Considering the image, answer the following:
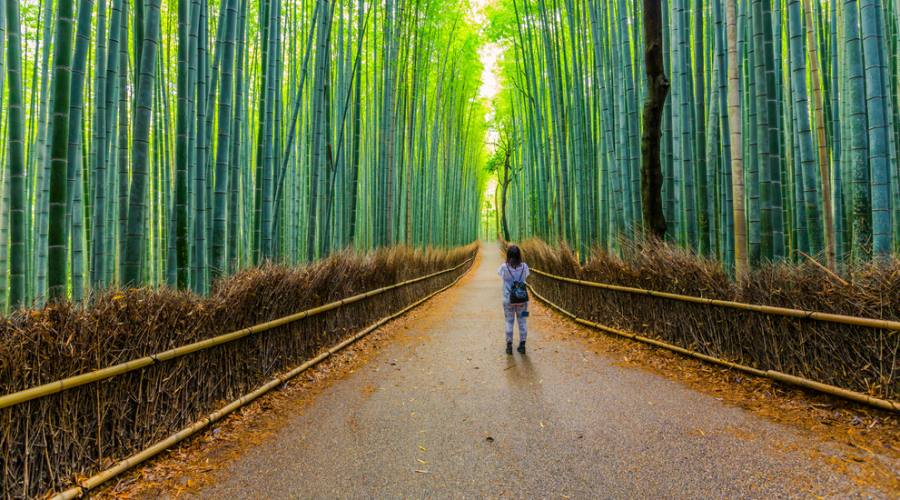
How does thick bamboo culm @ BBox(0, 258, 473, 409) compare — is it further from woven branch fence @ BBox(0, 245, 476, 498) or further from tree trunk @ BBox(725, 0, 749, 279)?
tree trunk @ BBox(725, 0, 749, 279)

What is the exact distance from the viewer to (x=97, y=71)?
127 inches

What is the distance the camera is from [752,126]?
11.8ft

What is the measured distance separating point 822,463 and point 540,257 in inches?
259

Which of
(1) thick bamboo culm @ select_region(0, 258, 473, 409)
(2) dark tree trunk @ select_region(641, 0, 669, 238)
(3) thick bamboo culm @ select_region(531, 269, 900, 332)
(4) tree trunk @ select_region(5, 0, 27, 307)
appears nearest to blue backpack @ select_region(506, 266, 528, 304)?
(3) thick bamboo culm @ select_region(531, 269, 900, 332)

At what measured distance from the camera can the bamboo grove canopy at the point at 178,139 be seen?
2439 millimetres

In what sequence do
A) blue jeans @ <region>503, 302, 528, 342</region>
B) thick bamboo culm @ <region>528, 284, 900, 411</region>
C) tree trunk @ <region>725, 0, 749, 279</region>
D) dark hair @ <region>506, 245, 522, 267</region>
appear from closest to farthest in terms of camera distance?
thick bamboo culm @ <region>528, 284, 900, 411</region> → tree trunk @ <region>725, 0, 749, 279</region> → dark hair @ <region>506, 245, 522, 267</region> → blue jeans @ <region>503, 302, 528, 342</region>

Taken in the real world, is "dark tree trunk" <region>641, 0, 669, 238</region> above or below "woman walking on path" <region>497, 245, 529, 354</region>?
above

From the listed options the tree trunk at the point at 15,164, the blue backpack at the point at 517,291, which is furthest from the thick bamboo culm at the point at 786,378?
the tree trunk at the point at 15,164

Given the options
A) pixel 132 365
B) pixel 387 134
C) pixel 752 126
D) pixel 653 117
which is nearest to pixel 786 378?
pixel 752 126

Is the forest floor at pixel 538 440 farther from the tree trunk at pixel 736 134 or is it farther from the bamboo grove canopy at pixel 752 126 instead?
the bamboo grove canopy at pixel 752 126

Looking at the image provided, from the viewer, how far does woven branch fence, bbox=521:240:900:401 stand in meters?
2.14

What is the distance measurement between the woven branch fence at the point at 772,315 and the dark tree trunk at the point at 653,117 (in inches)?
14.6

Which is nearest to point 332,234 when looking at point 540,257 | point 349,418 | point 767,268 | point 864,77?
point 540,257

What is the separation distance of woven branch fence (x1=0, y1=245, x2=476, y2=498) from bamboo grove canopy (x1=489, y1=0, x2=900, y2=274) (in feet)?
11.2
